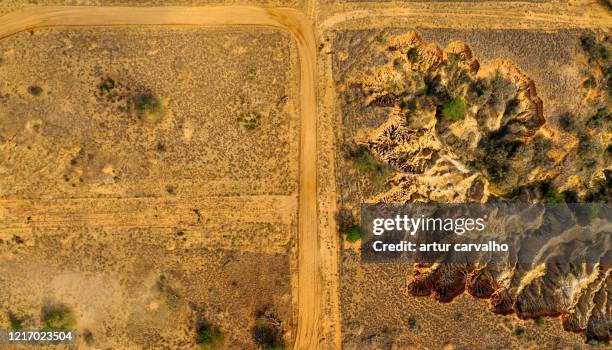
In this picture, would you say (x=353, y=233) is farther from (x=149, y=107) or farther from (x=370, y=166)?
(x=149, y=107)

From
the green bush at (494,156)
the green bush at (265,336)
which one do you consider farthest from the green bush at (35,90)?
the green bush at (494,156)

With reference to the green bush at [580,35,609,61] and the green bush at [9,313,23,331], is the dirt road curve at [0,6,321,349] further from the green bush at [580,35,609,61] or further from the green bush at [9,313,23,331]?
the green bush at [580,35,609,61]

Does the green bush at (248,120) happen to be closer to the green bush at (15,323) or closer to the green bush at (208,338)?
the green bush at (208,338)

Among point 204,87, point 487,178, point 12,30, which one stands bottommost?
point 487,178

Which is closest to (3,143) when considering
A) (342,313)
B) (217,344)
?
(217,344)

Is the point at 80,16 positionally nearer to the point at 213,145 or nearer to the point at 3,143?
the point at 3,143

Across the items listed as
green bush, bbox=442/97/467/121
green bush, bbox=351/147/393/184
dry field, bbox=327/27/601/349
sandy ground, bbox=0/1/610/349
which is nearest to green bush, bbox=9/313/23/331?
sandy ground, bbox=0/1/610/349

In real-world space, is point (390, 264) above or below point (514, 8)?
below
